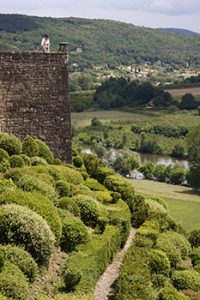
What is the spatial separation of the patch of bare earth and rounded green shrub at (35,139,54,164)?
8.08m

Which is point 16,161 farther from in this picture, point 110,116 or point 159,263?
point 110,116

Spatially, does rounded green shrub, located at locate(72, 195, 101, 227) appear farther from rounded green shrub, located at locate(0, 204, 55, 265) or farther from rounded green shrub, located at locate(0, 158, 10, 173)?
rounded green shrub, located at locate(0, 204, 55, 265)

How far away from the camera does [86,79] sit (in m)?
165

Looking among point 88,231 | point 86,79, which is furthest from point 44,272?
point 86,79

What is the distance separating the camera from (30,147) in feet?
70.7

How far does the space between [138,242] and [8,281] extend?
7450 mm

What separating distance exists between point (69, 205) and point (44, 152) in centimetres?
624

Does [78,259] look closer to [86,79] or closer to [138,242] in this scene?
[138,242]

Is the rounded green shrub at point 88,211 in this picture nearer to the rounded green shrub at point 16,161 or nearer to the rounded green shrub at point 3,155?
the rounded green shrub at point 16,161

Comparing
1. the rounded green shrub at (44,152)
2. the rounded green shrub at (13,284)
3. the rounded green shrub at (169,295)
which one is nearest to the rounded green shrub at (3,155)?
the rounded green shrub at (44,152)

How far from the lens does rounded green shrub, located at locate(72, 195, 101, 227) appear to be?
17.2 metres

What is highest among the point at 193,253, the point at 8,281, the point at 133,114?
the point at 8,281

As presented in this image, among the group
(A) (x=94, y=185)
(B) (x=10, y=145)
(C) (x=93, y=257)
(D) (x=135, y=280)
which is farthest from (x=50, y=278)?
(A) (x=94, y=185)

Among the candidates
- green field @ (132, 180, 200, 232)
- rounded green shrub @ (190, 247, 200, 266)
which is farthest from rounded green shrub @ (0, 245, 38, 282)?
green field @ (132, 180, 200, 232)
